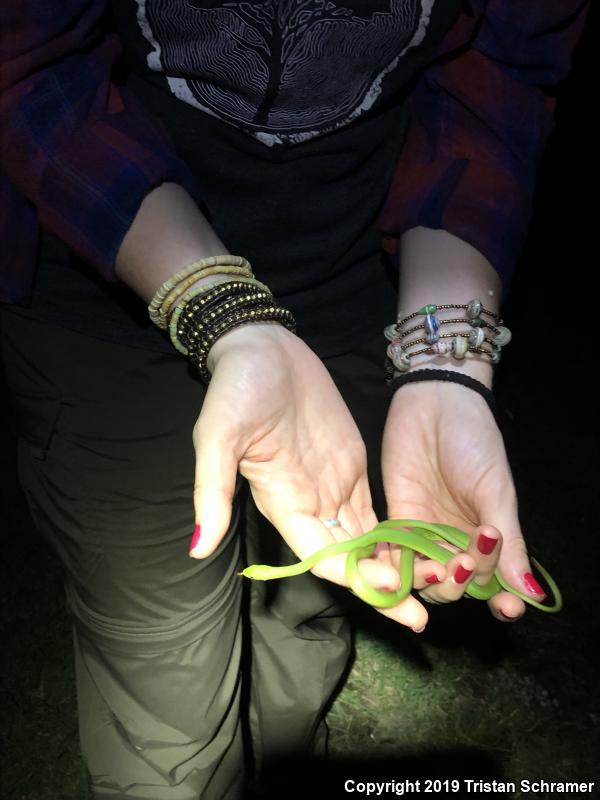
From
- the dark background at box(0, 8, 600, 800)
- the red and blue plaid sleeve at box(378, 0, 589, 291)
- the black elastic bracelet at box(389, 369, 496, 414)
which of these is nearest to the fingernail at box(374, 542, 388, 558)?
the black elastic bracelet at box(389, 369, 496, 414)

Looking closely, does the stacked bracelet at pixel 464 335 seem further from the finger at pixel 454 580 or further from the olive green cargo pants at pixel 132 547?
the finger at pixel 454 580

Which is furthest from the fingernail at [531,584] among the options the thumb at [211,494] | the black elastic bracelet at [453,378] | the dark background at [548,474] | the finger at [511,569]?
the dark background at [548,474]

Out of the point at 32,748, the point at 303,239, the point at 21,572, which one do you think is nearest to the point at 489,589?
the point at 303,239

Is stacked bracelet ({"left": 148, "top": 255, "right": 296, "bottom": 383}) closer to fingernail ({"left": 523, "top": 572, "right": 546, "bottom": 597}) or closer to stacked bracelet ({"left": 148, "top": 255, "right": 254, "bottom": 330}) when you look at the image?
stacked bracelet ({"left": 148, "top": 255, "right": 254, "bottom": 330})

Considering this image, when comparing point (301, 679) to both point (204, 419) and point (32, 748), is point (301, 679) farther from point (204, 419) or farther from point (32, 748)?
point (204, 419)

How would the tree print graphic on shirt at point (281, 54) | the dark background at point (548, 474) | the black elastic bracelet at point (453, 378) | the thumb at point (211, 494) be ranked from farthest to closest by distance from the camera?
the dark background at point (548, 474)
the black elastic bracelet at point (453, 378)
the tree print graphic on shirt at point (281, 54)
the thumb at point (211, 494)

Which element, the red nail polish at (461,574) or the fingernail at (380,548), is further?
the fingernail at (380,548)
